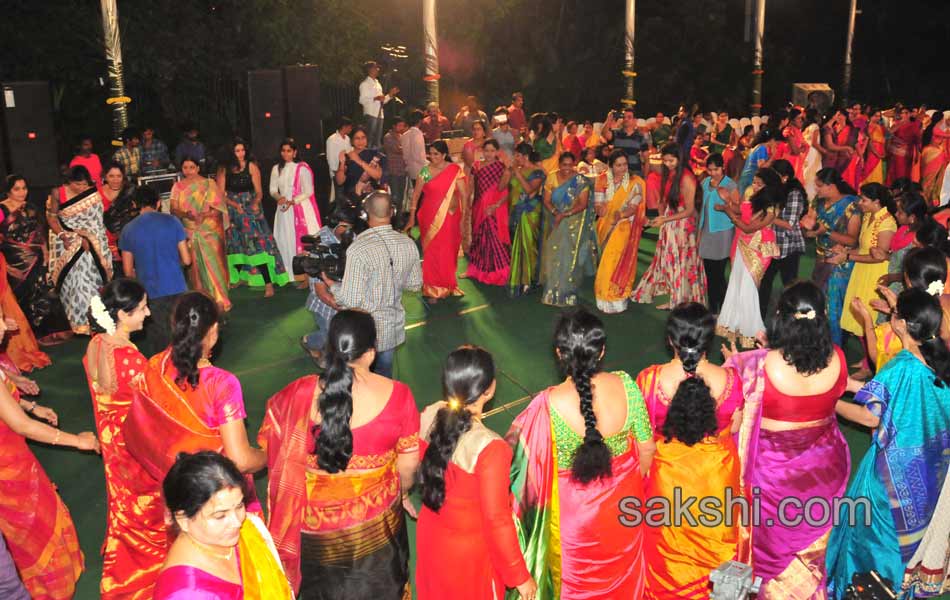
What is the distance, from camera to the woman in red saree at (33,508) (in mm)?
3484

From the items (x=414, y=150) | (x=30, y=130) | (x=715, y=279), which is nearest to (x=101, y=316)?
(x=715, y=279)

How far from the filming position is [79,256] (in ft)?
22.3

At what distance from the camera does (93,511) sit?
4676 mm

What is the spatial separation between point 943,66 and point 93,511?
3290 cm

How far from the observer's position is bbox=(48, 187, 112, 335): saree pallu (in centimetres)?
659

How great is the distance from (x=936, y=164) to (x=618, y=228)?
5.51 meters

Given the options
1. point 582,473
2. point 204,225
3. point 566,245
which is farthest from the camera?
point 566,245

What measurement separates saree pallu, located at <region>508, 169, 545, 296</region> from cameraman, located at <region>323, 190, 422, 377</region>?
11.6 feet

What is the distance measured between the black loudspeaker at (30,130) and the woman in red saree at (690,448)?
707 cm

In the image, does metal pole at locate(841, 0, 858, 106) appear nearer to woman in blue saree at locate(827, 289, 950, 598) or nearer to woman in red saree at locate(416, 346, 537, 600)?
woman in blue saree at locate(827, 289, 950, 598)

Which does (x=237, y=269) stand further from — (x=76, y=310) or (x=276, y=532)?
(x=276, y=532)

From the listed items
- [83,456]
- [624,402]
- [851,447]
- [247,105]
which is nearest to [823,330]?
[624,402]

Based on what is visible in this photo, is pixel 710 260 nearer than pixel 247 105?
Yes

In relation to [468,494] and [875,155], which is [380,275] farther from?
[875,155]
